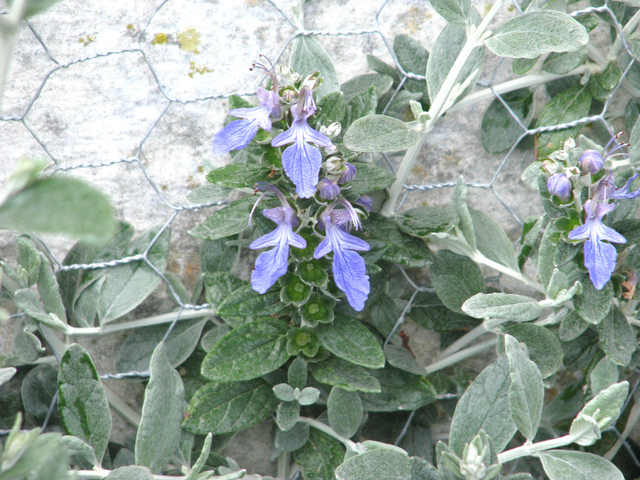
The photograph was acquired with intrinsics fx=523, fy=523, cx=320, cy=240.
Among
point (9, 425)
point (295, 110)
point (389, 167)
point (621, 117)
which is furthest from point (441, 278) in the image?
point (9, 425)

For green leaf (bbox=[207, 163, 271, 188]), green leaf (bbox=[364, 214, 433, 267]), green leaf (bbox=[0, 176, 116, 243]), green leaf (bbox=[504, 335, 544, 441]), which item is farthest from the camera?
green leaf (bbox=[364, 214, 433, 267])

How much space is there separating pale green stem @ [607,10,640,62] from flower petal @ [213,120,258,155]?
0.75 metres

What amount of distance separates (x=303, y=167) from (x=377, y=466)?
43cm

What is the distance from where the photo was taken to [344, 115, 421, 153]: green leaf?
31.3 inches

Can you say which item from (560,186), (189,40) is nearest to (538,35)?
(560,186)

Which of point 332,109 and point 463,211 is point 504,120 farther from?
point 332,109

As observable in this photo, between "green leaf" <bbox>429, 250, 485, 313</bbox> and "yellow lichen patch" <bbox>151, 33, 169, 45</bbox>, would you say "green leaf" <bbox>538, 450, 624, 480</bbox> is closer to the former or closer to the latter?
"green leaf" <bbox>429, 250, 485, 313</bbox>

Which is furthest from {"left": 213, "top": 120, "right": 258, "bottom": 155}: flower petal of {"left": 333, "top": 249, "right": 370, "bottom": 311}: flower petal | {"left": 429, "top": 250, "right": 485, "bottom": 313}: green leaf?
{"left": 429, "top": 250, "right": 485, "bottom": 313}: green leaf

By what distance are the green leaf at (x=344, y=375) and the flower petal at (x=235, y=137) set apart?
15.7 inches

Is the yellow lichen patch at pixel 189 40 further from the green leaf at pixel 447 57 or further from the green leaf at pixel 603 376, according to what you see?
the green leaf at pixel 603 376

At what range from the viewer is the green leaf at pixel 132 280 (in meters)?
0.96

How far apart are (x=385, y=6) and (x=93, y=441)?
978mm

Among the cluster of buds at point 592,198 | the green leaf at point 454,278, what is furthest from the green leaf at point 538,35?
the green leaf at point 454,278

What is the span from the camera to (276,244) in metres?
0.78
